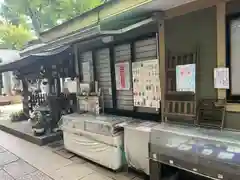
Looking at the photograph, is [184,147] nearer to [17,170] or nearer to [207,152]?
[207,152]

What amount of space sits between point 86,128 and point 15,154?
6.78 feet

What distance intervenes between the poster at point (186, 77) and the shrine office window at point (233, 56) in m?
0.48

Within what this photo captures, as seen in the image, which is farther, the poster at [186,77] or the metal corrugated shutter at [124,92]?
the metal corrugated shutter at [124,92]

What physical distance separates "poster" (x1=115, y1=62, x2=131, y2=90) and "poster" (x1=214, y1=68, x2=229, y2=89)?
1799 millimetres

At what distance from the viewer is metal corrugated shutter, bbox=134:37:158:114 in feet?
12.0

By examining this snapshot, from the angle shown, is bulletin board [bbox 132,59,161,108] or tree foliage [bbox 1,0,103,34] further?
tree foliage [bbox 1,0,103,34]

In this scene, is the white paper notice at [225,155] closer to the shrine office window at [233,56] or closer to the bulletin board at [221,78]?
the shrine office window at [233,56]

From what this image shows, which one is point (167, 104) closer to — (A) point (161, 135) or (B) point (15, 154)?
(A) point (161, 135)

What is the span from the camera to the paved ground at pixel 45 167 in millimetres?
3547

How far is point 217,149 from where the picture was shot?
2.29 meters

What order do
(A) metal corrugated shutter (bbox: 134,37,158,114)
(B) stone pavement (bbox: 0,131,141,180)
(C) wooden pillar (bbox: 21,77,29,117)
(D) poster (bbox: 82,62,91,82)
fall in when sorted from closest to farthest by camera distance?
1. (B) stone pavement (bbox: 0,131,141,180)
2. (A) metal corrugated shutter (bbox: 134,37,158,114)
3. (D) poster (bbox: 82,62,91,82)
4. (C) wooden pillar (bbox: 21,77,29,117)

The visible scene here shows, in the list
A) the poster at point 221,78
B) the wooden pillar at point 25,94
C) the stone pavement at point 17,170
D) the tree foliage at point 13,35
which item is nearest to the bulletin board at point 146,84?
the poster at point 221,78

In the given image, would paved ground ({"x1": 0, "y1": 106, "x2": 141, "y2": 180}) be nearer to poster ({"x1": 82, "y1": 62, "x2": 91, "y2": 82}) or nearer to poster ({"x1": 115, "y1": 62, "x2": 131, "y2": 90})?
poster ({"x1": 115, "y1": 62, "x2": 131, "y2": 90})

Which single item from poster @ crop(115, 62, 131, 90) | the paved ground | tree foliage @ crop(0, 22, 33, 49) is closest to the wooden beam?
poster @ crop(115, 62, 131, 90)
